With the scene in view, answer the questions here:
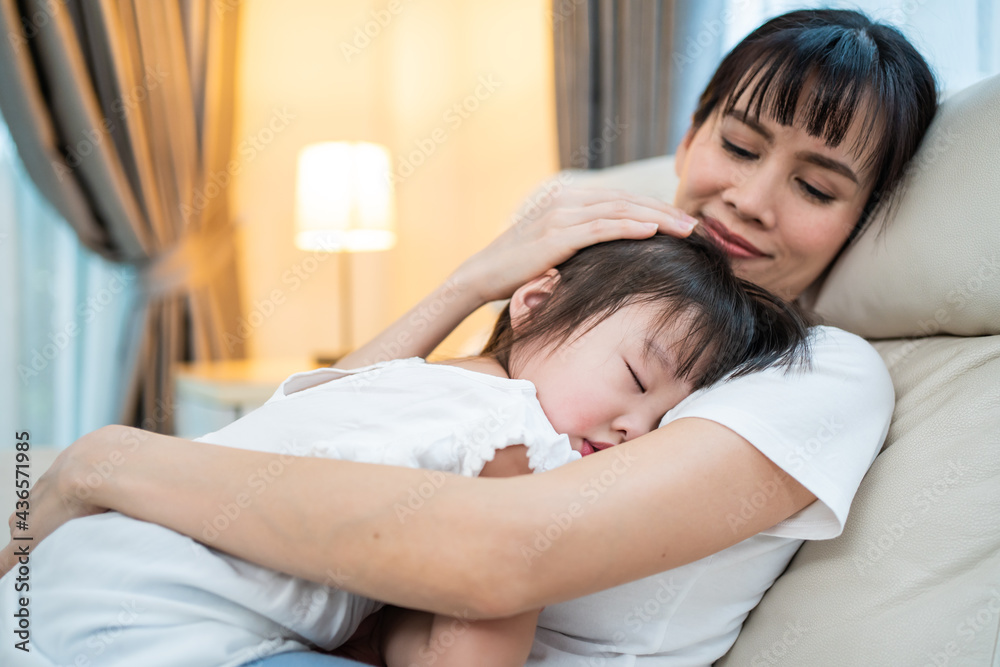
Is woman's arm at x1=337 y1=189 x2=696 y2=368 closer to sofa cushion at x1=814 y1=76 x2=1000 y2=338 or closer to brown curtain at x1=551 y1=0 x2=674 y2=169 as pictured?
sofa cushion at x1=814 y1=76 x2=1000 y2=338

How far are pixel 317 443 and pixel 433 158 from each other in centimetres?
303

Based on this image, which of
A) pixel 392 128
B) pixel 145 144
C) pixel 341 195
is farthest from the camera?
pixel 392 128

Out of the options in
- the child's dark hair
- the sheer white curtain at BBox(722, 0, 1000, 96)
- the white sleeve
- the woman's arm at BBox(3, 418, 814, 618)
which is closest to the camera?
the woman's arm at BBox(3, 418, 814, 618)

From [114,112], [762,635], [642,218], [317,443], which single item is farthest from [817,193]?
[114,112]

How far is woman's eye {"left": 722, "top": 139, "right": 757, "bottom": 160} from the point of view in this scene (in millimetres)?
1137

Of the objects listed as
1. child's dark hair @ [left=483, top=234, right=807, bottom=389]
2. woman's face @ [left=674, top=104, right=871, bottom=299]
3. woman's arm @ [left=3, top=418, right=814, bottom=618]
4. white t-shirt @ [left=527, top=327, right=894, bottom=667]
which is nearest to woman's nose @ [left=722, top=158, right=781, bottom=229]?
woman's face @ [left=674, top=104, right=871, bottom=299]

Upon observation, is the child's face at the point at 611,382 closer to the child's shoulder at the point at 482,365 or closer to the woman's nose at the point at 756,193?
the child's shoulder at the point at 482,365

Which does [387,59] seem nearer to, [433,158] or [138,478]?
[433,158]

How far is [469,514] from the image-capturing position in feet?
2.03

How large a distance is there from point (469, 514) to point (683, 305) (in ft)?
1.62

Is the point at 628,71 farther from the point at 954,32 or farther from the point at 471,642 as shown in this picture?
the point at 471,642

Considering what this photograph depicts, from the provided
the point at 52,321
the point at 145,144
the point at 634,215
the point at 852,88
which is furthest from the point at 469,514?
the point at 145,144

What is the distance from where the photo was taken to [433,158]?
3602mm

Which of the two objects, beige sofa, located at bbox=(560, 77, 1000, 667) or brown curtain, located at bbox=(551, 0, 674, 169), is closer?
beige sofa, located at bbox=(560, 77, 1000, 667)
